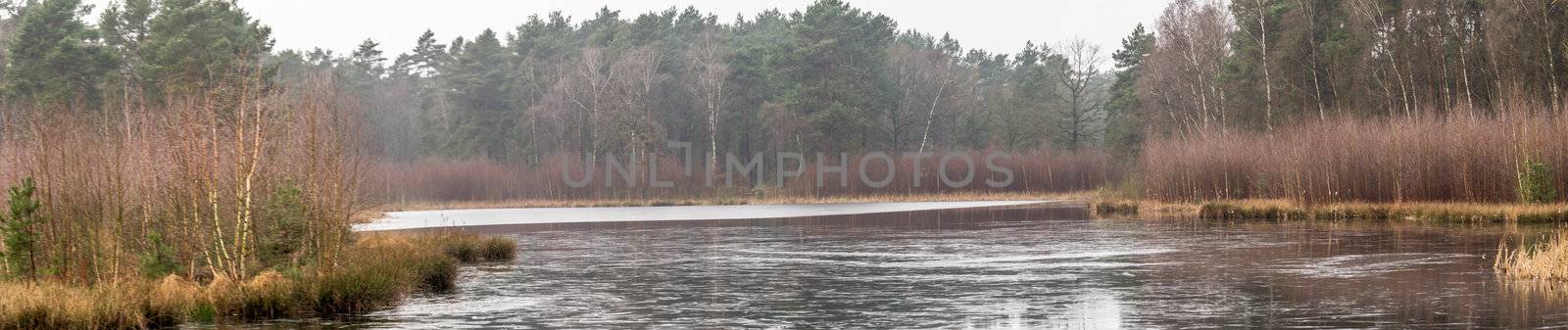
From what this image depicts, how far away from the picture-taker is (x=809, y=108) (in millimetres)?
80625

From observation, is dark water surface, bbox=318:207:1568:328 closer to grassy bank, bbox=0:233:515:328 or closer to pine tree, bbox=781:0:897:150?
grassy bank, bbox=0:233:515:328

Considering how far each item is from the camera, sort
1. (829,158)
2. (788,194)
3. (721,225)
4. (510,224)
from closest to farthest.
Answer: (721,225) → (510,224) → (788,194) → (829,158)

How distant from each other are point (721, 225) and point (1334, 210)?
18.1 m

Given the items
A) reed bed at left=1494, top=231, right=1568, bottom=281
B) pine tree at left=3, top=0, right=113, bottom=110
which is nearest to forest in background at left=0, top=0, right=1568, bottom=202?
pine tree at left=3, top=0, right=113, bottom=110

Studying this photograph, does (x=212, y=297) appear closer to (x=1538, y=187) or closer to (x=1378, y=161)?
(x=1538, y=187)

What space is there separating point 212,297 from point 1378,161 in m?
31.8

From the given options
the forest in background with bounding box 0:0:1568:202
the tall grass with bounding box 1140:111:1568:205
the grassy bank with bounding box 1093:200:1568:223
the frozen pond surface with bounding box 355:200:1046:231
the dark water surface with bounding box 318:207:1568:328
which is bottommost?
the dark water surface with bounding box 318:207:1568:328

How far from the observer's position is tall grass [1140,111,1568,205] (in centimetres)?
3609

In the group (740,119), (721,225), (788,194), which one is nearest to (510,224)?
(721,225)

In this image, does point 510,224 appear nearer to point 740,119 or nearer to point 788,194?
point 788,194

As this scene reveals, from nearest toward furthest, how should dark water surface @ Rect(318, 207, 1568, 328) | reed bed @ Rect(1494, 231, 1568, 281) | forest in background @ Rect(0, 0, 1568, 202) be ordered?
dark water surface @ Rect(318, 207, 1568, 328), reed bed @ Rect(1494, 231, 1568, 281), forest in background @ Rect(0, 0, 1568, 202)

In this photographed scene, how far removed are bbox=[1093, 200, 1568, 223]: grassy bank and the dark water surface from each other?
174 centimetres

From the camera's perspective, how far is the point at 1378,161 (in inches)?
→ 1580

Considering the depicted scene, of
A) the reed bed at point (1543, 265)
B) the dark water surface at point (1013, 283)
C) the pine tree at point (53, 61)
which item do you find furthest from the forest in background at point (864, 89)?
the reed bed at point (1543, 265)
